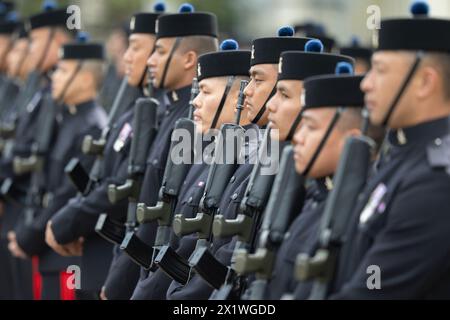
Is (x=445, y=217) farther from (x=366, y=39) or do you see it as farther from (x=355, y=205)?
(x=366, y=39)

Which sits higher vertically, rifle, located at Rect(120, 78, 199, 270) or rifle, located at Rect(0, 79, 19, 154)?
A: rifle, located at Rect(120, 78, 199, 270)

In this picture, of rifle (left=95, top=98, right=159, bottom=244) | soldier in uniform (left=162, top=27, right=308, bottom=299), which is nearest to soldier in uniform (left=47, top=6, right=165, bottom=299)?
rifle (left=95, top=98, right=159, bottom=244)

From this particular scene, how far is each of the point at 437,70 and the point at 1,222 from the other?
324 inches

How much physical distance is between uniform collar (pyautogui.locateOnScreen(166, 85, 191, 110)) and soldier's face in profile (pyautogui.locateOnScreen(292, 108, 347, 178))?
3.10 meters

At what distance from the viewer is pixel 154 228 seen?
9.09 metres

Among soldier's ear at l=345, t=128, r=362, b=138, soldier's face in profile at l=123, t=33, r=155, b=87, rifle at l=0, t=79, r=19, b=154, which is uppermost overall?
soldier's ear at l=345, t=128, r=362, b=138

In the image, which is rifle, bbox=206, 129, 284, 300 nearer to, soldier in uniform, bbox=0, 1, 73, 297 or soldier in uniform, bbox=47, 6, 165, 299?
soldier in uniform, bbox=47, 6, 165, 299

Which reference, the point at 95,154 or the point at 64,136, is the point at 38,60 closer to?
the point at 64,136

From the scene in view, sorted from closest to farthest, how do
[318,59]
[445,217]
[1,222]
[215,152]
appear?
1. [445,217]
2. [318,59]
3. [215,152]
4. [1,222]

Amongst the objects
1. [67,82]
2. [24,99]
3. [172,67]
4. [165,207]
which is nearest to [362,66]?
[67,82]

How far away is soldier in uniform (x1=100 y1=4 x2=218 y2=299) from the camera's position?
30.6 feet

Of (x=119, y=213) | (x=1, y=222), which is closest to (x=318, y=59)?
(x=119, y=213)

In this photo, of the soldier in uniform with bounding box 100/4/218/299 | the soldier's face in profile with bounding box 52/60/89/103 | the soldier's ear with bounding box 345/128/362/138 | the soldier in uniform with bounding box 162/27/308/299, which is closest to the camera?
the soldier's ear with bounding box 345/128/362/138

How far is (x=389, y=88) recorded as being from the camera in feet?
19.7
